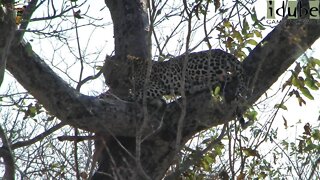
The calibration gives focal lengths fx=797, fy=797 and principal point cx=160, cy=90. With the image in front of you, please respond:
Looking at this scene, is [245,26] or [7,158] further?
[245,26]

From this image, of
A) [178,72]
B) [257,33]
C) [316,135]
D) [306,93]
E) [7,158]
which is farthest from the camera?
[178,72]

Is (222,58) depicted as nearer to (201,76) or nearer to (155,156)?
(201,76)

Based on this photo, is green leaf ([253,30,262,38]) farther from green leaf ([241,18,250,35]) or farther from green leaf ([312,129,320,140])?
green leaf ([312,129,320,140])

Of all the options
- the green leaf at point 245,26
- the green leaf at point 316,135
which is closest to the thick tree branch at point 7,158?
the green leaf at point 245,26

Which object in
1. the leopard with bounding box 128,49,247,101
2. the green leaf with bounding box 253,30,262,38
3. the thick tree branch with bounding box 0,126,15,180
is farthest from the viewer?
the leopard with bounding box 128,49,247,101

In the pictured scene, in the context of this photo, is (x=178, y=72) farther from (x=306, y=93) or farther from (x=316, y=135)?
(x=306, y=93)

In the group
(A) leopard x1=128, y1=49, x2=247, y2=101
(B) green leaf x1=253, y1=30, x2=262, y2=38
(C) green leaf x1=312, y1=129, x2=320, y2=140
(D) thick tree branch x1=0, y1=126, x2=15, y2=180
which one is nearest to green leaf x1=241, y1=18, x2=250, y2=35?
(B) green leaf x1=253, y1=30, x2=262, y2=38

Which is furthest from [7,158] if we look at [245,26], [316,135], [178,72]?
[178,72]

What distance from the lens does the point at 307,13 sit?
244 inches

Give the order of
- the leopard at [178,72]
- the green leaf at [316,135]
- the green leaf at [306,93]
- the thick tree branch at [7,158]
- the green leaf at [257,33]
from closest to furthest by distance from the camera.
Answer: the thick tree branch at [7,158], the green leaf at [306,93], the green leaf at [316,135], the green leaf at [257,33], the leopard at [178,72]

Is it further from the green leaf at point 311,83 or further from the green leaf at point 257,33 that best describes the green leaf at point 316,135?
the green leaf at point 257,33

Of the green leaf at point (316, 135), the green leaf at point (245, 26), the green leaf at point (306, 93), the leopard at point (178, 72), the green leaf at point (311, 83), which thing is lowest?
the green leaf at point (316, 135)

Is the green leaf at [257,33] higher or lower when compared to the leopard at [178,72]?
lower

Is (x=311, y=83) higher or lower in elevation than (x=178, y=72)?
lower
